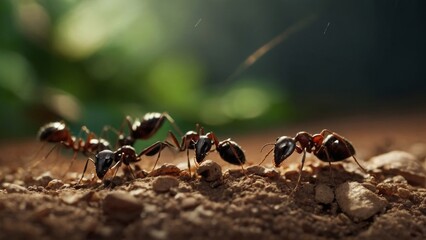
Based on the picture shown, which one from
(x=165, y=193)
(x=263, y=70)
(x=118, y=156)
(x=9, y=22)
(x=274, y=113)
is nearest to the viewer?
(x=165, y=193)

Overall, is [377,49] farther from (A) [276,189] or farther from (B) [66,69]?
(A) [276,189]

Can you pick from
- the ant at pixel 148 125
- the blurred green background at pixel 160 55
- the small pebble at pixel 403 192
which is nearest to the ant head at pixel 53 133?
the ant at pixel 148 125

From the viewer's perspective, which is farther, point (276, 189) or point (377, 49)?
point (377, 49)

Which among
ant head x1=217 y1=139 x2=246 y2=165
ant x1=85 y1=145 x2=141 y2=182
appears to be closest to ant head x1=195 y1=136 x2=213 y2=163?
ant head x1=217 y1=139 x2=246 y2=165

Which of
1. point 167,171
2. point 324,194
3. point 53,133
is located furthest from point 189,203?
point 53,133

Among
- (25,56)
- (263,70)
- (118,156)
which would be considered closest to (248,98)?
(25,56)

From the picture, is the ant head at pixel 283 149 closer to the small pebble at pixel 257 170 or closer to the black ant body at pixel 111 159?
the small pebble at pixel 257 170

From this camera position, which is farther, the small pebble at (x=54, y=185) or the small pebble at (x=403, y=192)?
the small pebble at (x=54, y=185)
